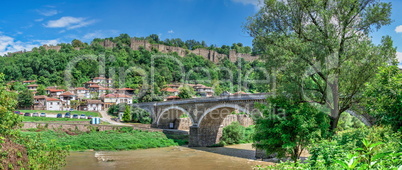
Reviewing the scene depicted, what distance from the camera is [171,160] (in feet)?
80.0

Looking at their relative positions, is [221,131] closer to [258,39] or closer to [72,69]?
[258,39]

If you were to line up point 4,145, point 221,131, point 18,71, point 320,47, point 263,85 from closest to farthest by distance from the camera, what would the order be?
1. point 4,145
2. point 320,47
3. point 263,85
4. point 221,131
5. point 18,71

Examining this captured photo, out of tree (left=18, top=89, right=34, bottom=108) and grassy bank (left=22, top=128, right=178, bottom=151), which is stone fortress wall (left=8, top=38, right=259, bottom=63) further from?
grassy bank (left=22, top=128, right=178, bottom=151)

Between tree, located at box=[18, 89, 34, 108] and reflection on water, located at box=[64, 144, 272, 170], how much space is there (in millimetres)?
30571

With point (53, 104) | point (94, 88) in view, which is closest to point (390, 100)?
point (53, 104)

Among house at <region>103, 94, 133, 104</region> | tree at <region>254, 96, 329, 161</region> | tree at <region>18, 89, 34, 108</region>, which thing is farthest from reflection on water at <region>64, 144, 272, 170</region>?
house at <region>103, 94, 133, 104</region>

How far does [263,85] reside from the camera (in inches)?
622

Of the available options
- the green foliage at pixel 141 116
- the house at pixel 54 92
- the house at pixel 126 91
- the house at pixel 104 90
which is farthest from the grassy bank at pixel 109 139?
the house at pixel 104 90

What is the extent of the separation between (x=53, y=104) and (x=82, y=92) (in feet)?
41.2

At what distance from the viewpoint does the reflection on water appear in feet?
70.7

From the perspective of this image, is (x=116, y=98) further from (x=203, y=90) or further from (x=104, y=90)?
(x=203, y=90)

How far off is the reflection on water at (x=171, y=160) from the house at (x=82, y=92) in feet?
139

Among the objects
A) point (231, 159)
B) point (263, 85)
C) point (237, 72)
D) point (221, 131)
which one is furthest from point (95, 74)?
point (263, 85)

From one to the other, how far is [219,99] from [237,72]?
57110 millimetres
